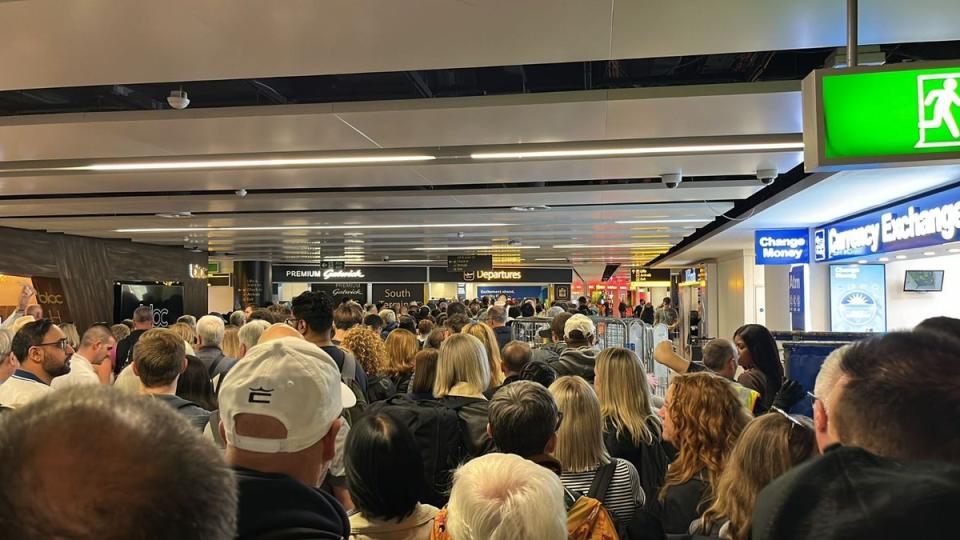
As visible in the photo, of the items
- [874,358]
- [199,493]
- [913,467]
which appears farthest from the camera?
[874,358]

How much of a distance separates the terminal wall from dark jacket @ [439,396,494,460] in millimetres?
12114

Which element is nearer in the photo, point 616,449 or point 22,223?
point 616,449

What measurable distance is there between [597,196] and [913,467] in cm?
832

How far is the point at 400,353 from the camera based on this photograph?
567cm

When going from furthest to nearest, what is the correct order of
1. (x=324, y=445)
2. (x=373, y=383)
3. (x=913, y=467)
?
(x=373, y=383), (x=324, y=445), (x=913, y=467)

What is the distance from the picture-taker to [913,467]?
0.86 m

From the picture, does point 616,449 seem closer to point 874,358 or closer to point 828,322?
point 874,358

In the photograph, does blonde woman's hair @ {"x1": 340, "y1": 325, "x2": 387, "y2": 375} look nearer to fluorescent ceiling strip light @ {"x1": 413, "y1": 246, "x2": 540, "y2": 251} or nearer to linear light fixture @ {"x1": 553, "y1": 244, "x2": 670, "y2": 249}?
linear light fixture @ {"x1": 553, "y1": 244, "x2": 670, "y2": 249}

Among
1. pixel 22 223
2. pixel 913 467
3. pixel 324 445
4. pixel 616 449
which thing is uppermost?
pixel 22 223

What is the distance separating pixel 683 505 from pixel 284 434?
176 centimetres

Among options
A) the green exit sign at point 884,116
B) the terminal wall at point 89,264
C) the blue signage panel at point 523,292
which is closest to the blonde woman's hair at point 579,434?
the green exit sign at point 884,116

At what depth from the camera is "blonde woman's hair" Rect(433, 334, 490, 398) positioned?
3.97 meters

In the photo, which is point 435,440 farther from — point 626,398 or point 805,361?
point 805,361

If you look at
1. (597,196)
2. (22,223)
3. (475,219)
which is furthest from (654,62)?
(22,223)
